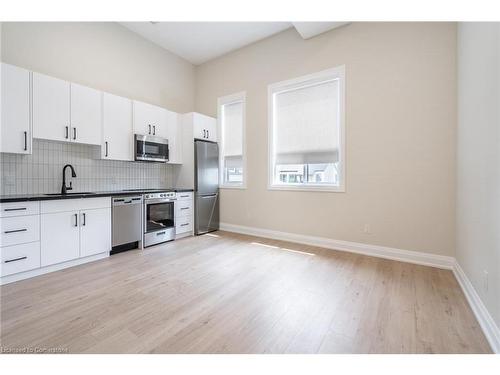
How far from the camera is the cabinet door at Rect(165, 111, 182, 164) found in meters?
4.24

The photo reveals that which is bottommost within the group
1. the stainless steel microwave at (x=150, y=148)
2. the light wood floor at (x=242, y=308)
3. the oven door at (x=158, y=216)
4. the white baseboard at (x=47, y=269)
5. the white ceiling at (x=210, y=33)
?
the light wood floor at (x=242, y=308)

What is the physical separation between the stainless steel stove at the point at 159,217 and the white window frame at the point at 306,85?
5.75 feet

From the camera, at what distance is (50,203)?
2541mm

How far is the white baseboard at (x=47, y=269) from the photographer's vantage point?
2.30m

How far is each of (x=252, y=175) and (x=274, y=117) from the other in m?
1.12

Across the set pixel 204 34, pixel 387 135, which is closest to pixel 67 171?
pixel 204 34

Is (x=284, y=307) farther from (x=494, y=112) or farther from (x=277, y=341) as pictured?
(x=494, y=112)

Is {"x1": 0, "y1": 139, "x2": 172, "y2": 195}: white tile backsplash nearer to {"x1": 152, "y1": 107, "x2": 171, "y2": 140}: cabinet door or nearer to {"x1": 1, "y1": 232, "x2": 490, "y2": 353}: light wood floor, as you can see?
{"x1": 152, "y1": 107, "x2": 171, "y2": 140}: cabinet door

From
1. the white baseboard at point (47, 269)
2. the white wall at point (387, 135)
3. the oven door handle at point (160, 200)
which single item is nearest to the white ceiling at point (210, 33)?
the white wall at point (387, 135)

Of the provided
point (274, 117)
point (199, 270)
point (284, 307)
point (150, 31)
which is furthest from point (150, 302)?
point (150, 31)

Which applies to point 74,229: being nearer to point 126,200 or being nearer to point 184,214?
point 126,200

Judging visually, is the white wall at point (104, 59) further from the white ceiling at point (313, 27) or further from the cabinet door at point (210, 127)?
the white ceiling at point (313, 27)

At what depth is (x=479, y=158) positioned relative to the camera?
6.12 ft

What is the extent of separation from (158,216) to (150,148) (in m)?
1.15
